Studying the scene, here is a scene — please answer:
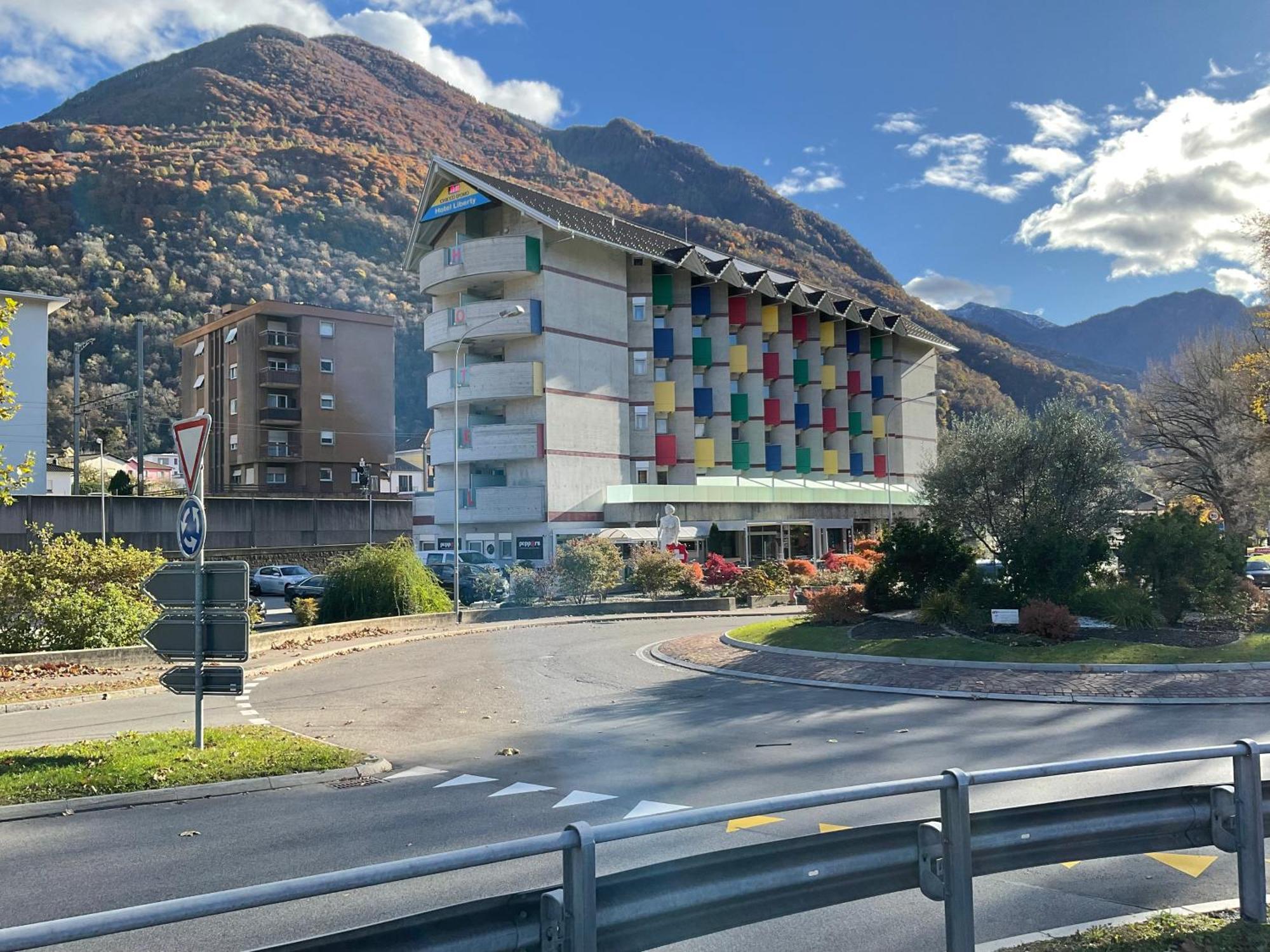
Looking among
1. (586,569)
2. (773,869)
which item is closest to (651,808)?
(773,869)

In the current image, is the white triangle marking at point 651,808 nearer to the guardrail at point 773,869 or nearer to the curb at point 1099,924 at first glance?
the curb at point 1099,924

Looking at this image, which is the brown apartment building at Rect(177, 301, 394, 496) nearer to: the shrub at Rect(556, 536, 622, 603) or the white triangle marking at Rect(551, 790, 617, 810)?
the shrub at Rect(556, 536, 622, 603)

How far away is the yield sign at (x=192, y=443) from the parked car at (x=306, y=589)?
26163 millimetres

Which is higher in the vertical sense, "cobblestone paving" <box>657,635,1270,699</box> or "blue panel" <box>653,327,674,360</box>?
"blue panel" <box>653,327,674,360</box>

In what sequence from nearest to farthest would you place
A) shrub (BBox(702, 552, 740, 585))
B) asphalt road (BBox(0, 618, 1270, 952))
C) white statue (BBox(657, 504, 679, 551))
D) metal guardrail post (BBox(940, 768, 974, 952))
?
metal guardrail post (BBox(940, 768, 974, 952)) < asphalt road (BBox(0, 618, 1270, 952)) < shrub (BBox(702, 552, 740, 585)) < white statue (BBox(657, 504, 679, 551))

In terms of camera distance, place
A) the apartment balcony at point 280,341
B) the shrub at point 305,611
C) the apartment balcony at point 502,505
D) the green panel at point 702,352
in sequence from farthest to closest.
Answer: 1. the apartment balcony at point 280,341
2. the green panel at point 702,352
3. the apartment balcony at point 502,505
4. the shrub at point 305,611

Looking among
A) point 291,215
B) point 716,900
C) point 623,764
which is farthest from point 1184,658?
point 291,215

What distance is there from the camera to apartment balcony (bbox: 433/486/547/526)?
4788 cm

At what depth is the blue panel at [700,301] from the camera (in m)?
58.2

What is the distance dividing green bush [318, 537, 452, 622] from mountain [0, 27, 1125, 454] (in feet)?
132

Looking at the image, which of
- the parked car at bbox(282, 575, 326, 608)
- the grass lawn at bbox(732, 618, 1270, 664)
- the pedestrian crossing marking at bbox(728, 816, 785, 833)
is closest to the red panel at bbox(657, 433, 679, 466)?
the parked car at bbox(282, 575, 326, 608)

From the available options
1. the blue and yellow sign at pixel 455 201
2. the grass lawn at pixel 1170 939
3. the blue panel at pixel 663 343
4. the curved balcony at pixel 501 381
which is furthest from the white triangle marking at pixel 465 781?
the blue panel at pixel 663 343

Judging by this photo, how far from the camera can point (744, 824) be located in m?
7.66

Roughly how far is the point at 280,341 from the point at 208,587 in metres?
64.5
